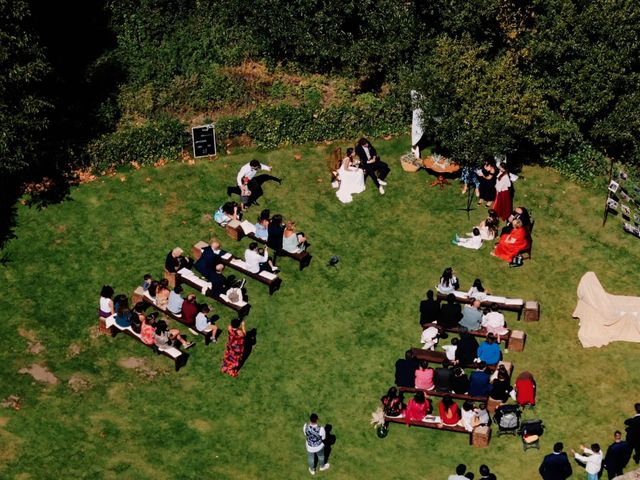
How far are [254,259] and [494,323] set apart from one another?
7.04 m

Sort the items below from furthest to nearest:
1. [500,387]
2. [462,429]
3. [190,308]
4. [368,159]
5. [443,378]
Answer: [368,159] < [190,308] < [443,378] < [500,387] < [462,429]

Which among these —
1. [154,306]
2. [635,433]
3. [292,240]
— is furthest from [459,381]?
[154,306]

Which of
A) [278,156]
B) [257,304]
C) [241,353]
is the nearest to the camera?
[241,353]

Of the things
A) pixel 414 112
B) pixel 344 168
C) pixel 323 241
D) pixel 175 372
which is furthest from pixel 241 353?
pixel 414 112

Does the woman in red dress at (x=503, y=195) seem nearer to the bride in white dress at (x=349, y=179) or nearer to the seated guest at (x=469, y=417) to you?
the bride in white dress at (x=349, y=179)

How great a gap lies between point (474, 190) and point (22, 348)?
48.4ft

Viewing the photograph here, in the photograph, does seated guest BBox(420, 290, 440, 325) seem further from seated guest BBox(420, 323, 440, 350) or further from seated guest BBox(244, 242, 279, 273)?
seated guest BBox(244, 242, 279, 273)

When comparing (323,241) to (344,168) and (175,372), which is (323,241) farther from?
(175,372)

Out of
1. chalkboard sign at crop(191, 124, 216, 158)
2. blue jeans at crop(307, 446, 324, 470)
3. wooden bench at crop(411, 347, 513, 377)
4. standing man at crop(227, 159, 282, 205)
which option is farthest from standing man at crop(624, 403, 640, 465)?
chalkboard sign at crop(191, 124, 216, 158)

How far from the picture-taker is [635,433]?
29766 mm

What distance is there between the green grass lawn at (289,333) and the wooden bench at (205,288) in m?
0.31

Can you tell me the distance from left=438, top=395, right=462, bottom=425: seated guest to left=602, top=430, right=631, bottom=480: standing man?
3.79m

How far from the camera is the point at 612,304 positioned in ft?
108

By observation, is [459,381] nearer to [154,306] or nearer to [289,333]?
[289,333]
